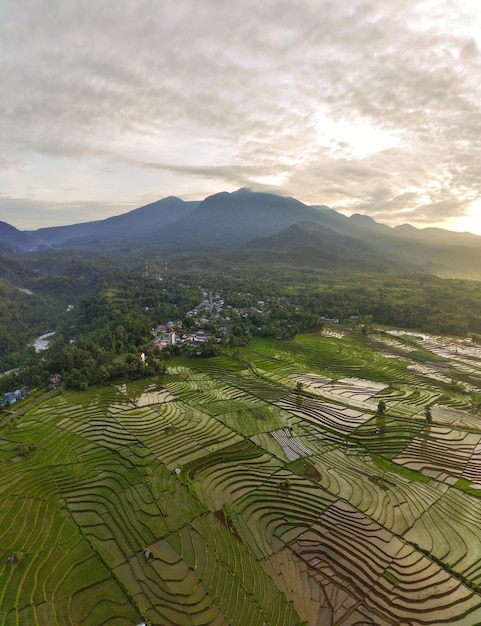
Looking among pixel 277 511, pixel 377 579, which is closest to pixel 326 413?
pixel 277 511

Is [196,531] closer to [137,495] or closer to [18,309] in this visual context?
[137,495]

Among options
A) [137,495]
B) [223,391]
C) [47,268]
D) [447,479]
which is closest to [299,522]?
[137,495]

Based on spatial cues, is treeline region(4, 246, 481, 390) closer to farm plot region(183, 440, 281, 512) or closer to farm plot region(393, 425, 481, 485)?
farm plot region(183, 440, 281, 512)

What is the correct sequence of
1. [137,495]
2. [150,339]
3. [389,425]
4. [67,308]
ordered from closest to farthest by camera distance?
1. [137,495]
2. [389,425]
3. [150,339]
4. [67,308]

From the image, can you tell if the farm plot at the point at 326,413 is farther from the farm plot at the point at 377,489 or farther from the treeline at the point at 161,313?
the treeline at the point at 161,313

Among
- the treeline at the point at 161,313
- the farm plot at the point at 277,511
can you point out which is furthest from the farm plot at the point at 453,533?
the treeline at the point at 161,313

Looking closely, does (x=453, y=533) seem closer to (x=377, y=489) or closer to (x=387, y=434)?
(x=377, y=489)
